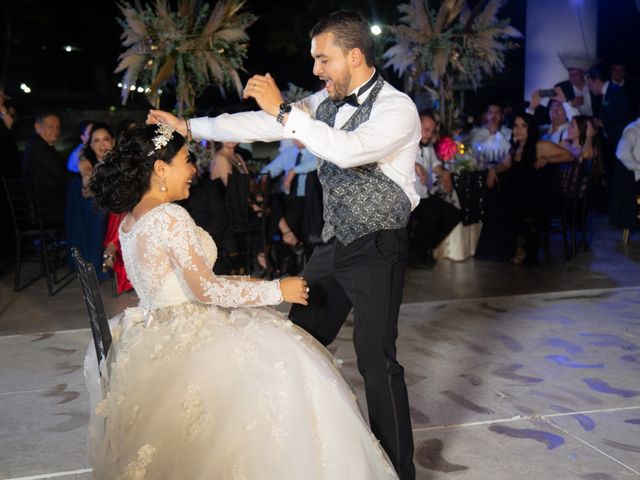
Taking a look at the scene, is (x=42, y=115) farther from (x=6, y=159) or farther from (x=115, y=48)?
(x=115, y=48)

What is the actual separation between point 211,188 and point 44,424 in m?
3.81

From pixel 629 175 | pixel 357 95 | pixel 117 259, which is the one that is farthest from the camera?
pixel 629 175

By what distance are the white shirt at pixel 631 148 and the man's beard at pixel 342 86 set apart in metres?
7.67

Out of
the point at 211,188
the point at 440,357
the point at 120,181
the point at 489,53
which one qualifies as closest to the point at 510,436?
the point at 440,357

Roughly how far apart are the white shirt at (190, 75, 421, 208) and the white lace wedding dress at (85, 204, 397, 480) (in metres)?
0.56

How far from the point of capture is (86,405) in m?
4.78

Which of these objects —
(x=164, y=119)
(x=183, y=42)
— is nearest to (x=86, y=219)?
(x=183, y=42)

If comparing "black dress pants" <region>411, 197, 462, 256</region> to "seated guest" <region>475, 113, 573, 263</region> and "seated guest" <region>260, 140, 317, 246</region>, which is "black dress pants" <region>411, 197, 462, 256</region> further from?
"seated guest" <region>260, 140, 317, 246</region>

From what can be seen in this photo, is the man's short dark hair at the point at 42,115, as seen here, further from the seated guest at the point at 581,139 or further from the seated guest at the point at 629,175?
the seated guest at the point at 629,175

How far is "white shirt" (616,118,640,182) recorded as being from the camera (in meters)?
10.2

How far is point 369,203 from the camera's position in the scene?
10.9 feet

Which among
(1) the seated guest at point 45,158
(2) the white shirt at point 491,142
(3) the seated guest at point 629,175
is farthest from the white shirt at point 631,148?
(1) the seated guest at point 45,158

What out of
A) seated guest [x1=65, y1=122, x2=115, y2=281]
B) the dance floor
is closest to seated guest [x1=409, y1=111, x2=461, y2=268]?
the dance floor

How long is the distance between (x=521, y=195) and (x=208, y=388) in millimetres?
6978
